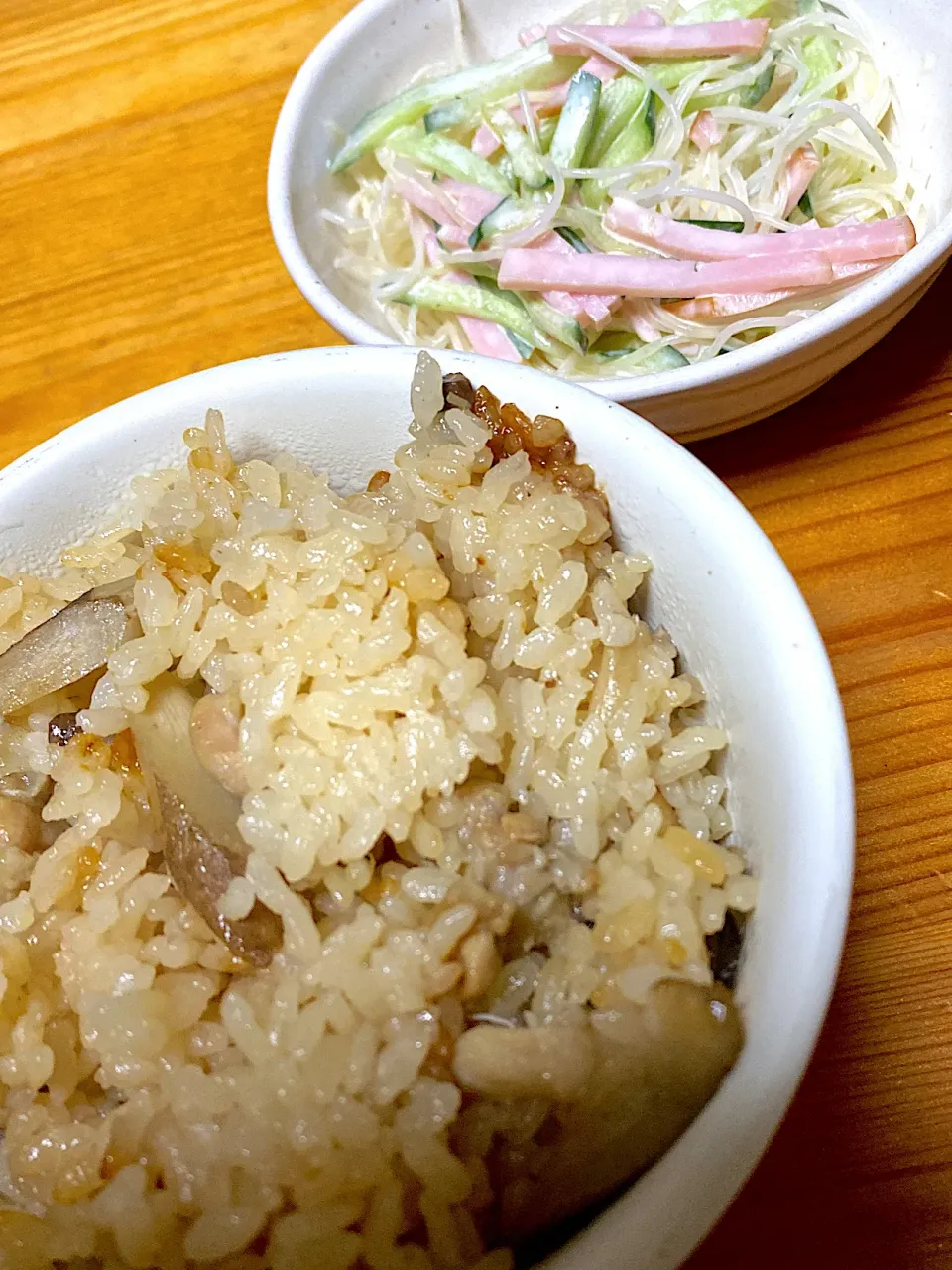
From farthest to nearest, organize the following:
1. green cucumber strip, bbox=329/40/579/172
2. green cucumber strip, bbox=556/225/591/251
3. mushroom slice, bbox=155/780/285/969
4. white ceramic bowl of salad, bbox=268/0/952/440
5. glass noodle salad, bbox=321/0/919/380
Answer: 1. green cucumber strip, bbox=329/40/579/172
2. green cucumber strip, bbox=556/225/591/251
3. glass noodle salad, bbox=321/0/919/380
4. white ceramic bowl of salad, bbox=268/0/952/440
5. mushroom slice, bbox=155/780/285/969

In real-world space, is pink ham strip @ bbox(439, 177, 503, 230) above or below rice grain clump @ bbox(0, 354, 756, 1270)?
above

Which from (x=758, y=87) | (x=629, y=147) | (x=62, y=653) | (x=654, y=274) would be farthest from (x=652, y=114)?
(x=62, y=653)

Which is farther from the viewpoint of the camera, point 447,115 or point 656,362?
point 447,115

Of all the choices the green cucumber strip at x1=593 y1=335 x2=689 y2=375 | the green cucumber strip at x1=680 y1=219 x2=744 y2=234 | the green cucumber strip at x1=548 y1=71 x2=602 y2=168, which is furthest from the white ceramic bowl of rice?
the green cucumber strip at x1=548 y1=71 x2=602 y2=168

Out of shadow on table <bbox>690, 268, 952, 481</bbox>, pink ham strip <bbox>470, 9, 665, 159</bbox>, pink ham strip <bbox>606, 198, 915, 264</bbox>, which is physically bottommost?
shadow on table <bbox>690, 268, 952, 481</bbox>

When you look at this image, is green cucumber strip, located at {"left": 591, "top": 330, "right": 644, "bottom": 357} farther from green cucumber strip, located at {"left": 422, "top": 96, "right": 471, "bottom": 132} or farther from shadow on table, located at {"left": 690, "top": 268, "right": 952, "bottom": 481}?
green cucumber strip, located at {"left": 422, "top": 96, "right": 471, "bottom": 132}

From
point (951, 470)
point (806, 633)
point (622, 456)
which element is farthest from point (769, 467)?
point (806, 633)

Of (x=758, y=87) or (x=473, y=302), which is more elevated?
(x=758, y=87)

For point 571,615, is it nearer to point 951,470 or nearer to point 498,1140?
point 498,1140

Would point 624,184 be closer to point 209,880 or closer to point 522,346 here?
point 522,346
